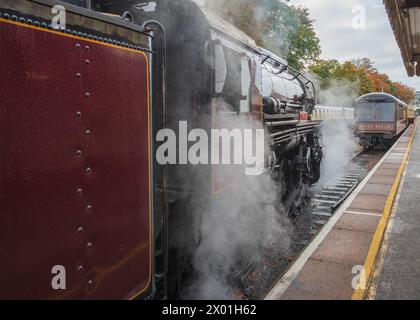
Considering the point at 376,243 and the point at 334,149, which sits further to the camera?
the point at 334,149

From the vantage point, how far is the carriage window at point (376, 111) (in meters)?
20.5

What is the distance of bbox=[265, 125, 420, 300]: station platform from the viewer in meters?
3.54

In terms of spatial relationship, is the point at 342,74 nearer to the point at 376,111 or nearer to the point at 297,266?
the point at 376,111

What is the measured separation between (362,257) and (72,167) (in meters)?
3.68

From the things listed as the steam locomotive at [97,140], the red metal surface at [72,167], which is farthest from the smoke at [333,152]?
the red metal surface at [72,167]

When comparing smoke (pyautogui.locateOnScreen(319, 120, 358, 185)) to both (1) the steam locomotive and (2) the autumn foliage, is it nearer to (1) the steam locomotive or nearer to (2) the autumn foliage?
(1) the steam locomotive

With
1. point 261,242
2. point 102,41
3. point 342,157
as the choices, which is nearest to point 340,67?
point 342,157

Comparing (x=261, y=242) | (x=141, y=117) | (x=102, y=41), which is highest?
(x=102, y=41)

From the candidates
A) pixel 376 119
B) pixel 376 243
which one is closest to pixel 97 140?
pixel 376 243

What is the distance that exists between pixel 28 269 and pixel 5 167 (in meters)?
0.49

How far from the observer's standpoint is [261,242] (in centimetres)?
570

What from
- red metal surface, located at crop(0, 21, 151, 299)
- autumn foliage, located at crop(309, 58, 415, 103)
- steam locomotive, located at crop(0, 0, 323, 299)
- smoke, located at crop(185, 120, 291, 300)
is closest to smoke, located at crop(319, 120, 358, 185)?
smoke, located at crop(185, 120, 291, 300)

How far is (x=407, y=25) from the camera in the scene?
223 inches
